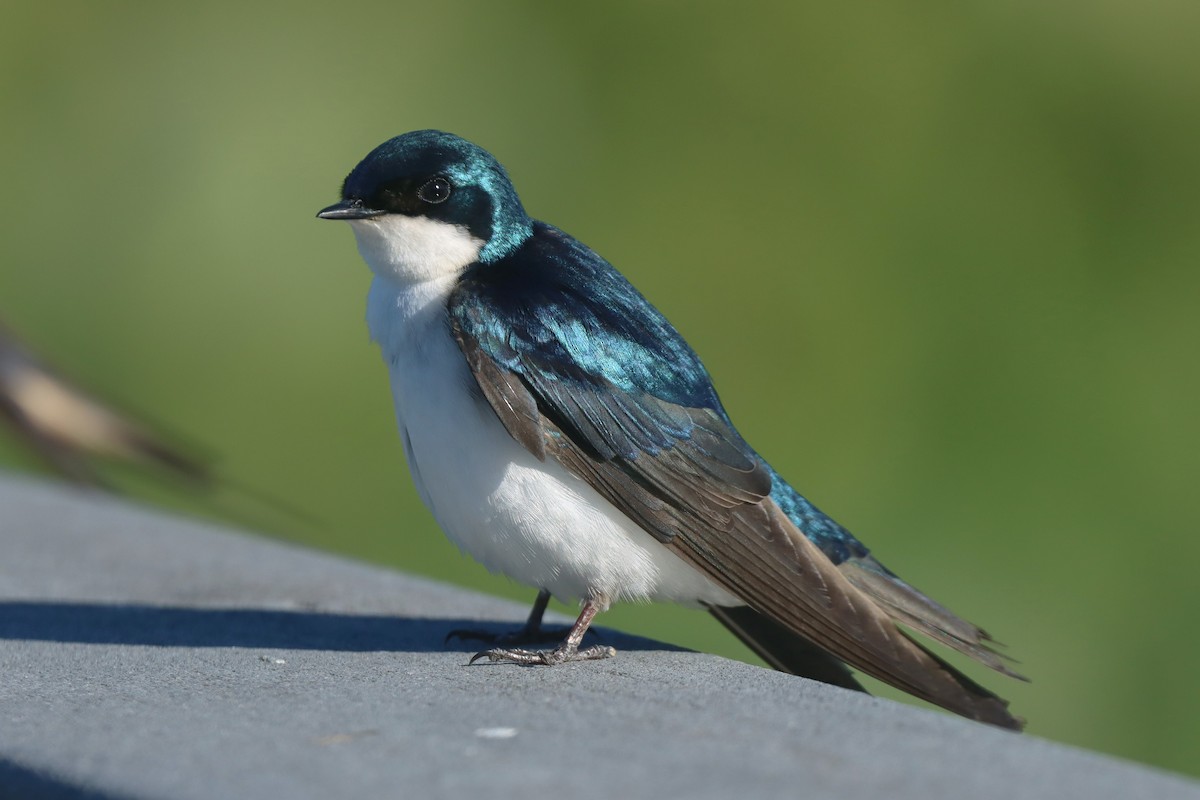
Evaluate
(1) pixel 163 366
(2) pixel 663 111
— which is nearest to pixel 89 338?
(1) pixel 163 366

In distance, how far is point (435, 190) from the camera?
242 centimetres

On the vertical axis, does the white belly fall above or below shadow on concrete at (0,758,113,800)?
above

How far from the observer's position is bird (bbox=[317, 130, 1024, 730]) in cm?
218

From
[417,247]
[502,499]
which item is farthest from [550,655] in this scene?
[417,247]

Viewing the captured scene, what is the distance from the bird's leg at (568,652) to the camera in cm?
216

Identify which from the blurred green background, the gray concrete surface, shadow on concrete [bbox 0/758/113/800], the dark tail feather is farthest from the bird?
the blurred green background

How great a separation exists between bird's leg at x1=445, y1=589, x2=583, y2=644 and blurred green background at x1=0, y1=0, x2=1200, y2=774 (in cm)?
174

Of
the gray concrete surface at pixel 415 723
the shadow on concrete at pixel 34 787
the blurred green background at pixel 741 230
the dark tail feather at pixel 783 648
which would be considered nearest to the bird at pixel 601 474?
the dark tail feather at pixel 783 648

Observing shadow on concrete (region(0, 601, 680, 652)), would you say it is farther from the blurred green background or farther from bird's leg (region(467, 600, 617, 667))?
the blurred green background

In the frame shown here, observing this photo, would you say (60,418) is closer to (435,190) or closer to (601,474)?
(435,190)

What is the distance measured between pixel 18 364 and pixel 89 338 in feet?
8.36

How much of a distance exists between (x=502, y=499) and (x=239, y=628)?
48 centimetres

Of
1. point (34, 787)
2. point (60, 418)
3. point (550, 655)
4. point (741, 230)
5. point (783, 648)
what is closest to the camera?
point (34, 787)

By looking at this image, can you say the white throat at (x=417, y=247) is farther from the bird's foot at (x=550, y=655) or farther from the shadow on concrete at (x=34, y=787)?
the shadow on concrete at (x=34, y=787)
